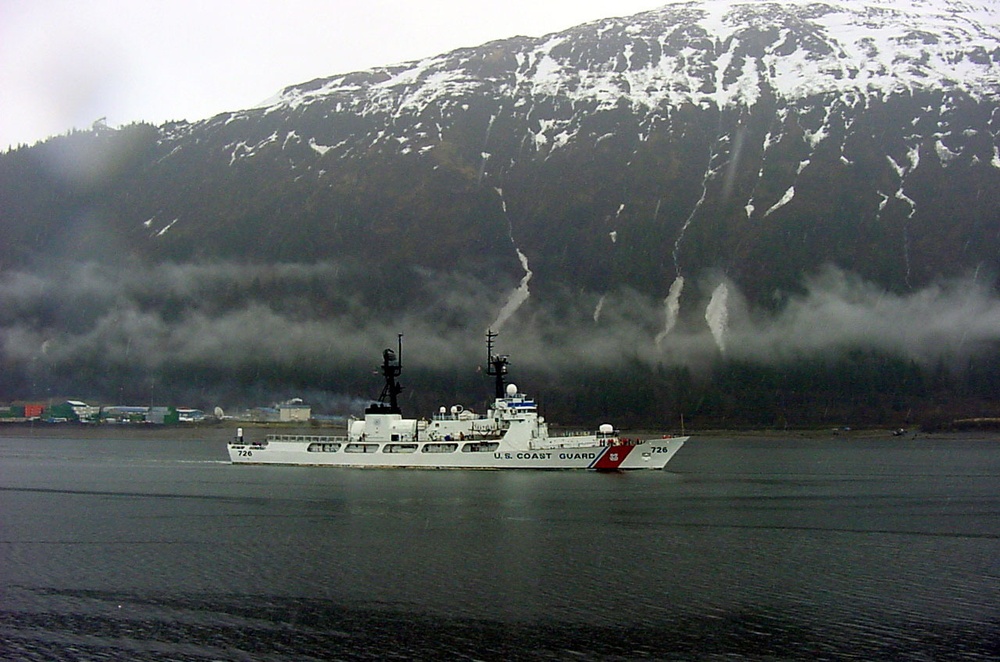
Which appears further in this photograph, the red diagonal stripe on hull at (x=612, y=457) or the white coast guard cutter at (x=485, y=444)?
the red diagonal stripe on hull at (x=612, y=457)

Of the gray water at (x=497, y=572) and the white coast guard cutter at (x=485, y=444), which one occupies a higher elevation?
the white coast guard cutter at (x=485, y=444)

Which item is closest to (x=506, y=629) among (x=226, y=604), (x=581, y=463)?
(x=226, y=604)

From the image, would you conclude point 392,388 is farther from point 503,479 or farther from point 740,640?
point 740,640

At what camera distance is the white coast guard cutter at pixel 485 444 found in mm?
98312

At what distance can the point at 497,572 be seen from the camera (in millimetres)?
49219

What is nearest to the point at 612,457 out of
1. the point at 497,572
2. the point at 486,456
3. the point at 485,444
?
the point at 486,456

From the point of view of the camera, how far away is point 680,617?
40.8 m

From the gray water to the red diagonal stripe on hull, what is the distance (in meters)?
7.71

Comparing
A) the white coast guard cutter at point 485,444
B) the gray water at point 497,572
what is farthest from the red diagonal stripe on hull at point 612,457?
the gray water at point 497,572

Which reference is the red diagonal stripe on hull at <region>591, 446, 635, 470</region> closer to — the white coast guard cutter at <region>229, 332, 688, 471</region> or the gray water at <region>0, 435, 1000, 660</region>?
the white coast guard cutter at <region>229, 332, 688, 471</region>

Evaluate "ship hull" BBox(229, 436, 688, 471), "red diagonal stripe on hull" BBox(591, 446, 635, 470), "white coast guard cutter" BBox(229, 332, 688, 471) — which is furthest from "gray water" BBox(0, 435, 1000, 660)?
"red diagonal stripe on hull" BBox(591, 446, 635, 470)

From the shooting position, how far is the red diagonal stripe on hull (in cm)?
9944

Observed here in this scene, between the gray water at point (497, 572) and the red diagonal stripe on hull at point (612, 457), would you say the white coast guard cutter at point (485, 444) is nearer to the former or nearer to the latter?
the red diagonal stripe on hull at point (612, 457)

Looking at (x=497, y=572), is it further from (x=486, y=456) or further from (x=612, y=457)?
(x=612, y=457)
